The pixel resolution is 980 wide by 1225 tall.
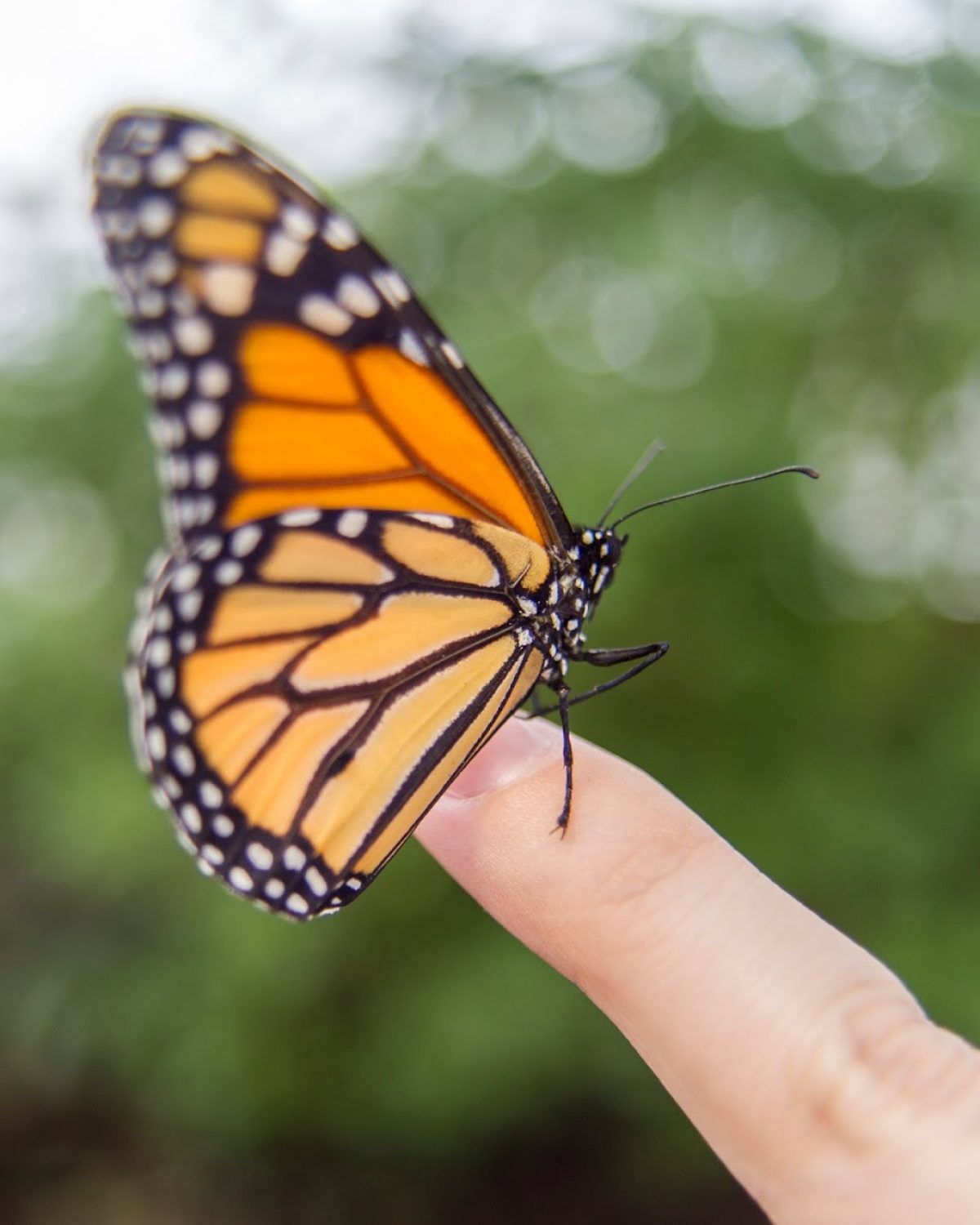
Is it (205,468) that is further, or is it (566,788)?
(205,468)

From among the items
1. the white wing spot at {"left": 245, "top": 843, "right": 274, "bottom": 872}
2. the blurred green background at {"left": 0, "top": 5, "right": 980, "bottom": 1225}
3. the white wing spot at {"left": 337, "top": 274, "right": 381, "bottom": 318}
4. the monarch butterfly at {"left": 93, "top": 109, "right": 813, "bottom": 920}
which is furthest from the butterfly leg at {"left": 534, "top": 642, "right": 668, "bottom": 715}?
the blurred green background at {"left": 0, "top": 5, "right": 980, "bottom": 1225}

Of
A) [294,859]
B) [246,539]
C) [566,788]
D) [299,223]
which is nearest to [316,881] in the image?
[294,859]

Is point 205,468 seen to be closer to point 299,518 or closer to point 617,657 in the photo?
point 299,518

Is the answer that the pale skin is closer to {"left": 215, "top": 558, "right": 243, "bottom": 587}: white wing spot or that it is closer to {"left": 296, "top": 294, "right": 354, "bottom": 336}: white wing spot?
{"left": 215, "top": 558, "right": 243, "bottom": 587}: white wing spot

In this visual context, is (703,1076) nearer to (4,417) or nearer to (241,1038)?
(241,1038)

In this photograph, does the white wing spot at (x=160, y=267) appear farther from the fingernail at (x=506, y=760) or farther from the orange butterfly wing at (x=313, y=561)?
the fingernail at (x=506, y=760)

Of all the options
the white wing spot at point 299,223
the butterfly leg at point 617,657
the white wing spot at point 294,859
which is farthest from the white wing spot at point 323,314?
the white wing spot at point 294,859

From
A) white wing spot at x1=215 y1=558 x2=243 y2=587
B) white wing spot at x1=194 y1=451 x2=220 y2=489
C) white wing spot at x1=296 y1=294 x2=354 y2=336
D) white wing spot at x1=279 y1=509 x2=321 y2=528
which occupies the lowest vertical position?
white wing spot at x1=215 y1=558 x2=243 y2=587
